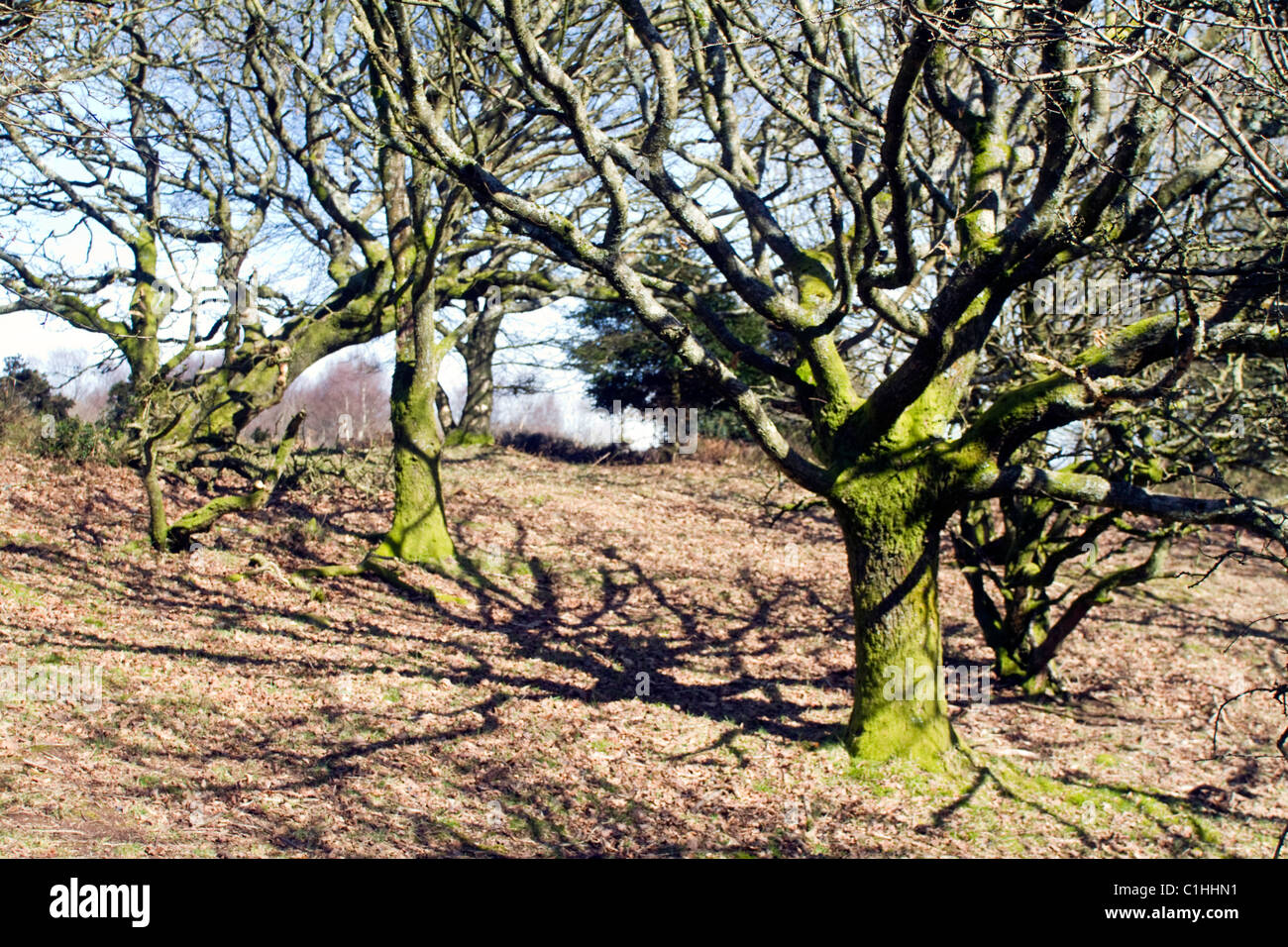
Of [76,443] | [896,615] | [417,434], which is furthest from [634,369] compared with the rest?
[896,615]

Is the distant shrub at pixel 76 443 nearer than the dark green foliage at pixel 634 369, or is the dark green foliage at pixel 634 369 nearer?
the distant shrub at pixel 76 443

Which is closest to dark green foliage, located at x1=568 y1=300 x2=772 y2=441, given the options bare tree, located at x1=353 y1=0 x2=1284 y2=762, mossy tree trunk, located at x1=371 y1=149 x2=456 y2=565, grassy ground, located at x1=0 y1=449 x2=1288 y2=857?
grassy ground, located at x1=0 y1=449 x2=1288 y2=857

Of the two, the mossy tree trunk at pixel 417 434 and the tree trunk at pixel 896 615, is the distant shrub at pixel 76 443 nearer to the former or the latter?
the mossy tree trunk at pixel 417 434

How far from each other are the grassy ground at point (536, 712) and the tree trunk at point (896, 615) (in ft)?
1.02

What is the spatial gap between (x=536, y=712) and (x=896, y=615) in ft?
11.0

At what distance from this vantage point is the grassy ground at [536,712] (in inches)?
256

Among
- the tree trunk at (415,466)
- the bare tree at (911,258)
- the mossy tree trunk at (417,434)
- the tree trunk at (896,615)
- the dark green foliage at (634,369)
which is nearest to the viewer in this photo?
the bare tree at (911,258)

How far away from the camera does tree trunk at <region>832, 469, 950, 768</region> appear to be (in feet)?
26.0

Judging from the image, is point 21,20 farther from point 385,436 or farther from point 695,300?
point 385,436

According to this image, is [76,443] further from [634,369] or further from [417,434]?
[634,369]

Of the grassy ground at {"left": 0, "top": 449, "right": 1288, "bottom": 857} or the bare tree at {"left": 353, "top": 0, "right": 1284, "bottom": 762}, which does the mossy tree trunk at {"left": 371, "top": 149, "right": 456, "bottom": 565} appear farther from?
the bare tree at {"left": 353, "top": 0, "right": 1284, "bottom": 762}

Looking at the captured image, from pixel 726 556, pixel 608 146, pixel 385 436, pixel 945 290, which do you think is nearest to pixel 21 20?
pixel 608 146

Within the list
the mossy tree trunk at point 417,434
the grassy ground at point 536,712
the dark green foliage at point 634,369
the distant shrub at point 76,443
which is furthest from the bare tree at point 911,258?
the dark green foliage at point 634,369

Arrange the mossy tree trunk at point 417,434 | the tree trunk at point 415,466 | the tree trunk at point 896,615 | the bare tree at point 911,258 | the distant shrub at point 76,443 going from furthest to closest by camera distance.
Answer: the distant shrub at point 76,443, the tree trunk at point 415,466, the mossy tree trunk at point 417,434, the tree trunk at point 896,615, the bare tree at point 911,258
